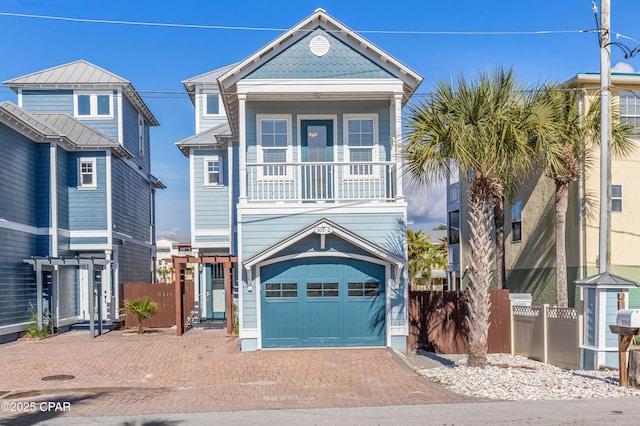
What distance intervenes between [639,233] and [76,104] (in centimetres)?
2139

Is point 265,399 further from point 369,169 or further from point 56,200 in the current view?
point 56,200

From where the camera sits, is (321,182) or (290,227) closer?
(290,227)

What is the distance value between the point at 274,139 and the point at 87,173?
9895 millimetres

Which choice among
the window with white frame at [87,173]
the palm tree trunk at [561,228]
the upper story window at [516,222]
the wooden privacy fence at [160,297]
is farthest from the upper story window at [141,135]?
the palm tree trunk at [561,228]

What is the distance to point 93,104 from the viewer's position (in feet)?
88.3

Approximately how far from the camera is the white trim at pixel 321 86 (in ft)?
56.7

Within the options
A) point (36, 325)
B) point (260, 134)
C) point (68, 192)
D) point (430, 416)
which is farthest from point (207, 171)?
A: point (430, 416)

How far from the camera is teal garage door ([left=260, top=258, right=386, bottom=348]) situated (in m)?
17.1

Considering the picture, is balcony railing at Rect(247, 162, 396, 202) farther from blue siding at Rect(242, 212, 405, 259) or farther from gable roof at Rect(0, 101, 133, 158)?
gable roof at Rect(0, 101, 133, 158)

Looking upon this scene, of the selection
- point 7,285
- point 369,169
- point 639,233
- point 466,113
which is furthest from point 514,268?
point 7,285

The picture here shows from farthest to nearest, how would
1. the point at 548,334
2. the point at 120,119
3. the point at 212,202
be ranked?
1. the point at 120,119
2. the point at 212,202
3. the point at 548,334

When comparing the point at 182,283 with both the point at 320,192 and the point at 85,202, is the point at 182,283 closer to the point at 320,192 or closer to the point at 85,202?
the point at 85,202

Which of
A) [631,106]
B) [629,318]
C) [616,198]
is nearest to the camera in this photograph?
[629,318]

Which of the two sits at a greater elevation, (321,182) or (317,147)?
(317,147)
